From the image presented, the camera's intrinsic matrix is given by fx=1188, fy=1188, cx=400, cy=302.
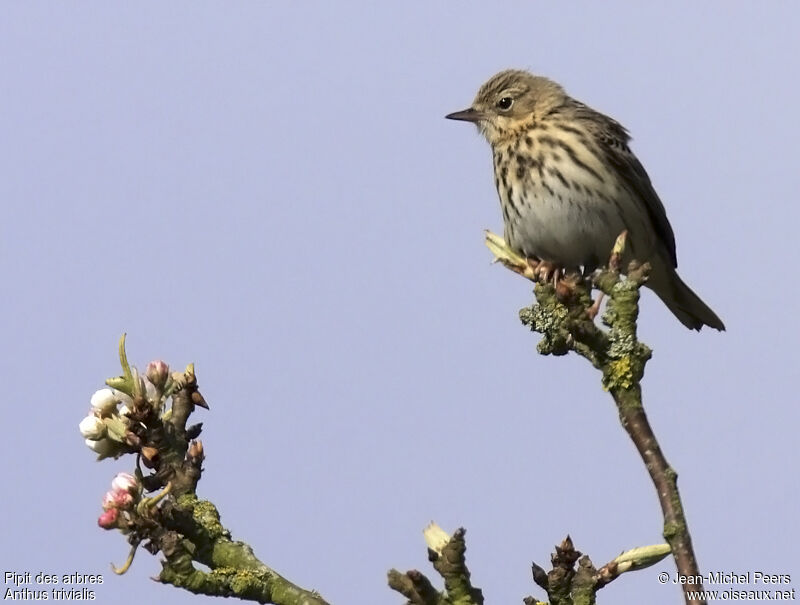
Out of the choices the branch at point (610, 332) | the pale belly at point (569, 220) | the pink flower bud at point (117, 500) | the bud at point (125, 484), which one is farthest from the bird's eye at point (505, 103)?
the pink flower bud at point (117, 500)

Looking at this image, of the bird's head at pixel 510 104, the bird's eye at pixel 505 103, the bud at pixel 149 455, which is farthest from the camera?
the bird's eye at pixel 505 103

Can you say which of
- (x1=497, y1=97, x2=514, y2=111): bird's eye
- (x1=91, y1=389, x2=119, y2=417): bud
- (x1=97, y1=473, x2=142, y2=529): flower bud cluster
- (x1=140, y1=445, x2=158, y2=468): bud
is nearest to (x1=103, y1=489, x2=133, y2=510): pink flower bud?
(x1=97, y1=473, x2=142, y2=529): flower bud cluster

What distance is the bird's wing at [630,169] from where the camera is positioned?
10070 millimetres

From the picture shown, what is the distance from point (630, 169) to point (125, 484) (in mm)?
6483

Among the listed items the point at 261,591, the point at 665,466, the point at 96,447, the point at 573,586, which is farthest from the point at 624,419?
the point at 96,447

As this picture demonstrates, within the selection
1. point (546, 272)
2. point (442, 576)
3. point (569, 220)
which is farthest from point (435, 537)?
point (569, 220)

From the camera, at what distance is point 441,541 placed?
174 inches

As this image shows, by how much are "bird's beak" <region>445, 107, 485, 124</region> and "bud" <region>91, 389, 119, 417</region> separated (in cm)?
664

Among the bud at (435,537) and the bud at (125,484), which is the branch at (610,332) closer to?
the bud at (435,537)

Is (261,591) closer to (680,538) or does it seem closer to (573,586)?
(573,586)

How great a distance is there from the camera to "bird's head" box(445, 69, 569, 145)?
1050 centimetres

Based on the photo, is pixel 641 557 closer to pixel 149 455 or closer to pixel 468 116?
pixel 149 455

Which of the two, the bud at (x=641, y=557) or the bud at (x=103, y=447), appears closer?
the bud at (x=641, y=557)

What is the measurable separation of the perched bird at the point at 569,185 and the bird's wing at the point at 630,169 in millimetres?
11
